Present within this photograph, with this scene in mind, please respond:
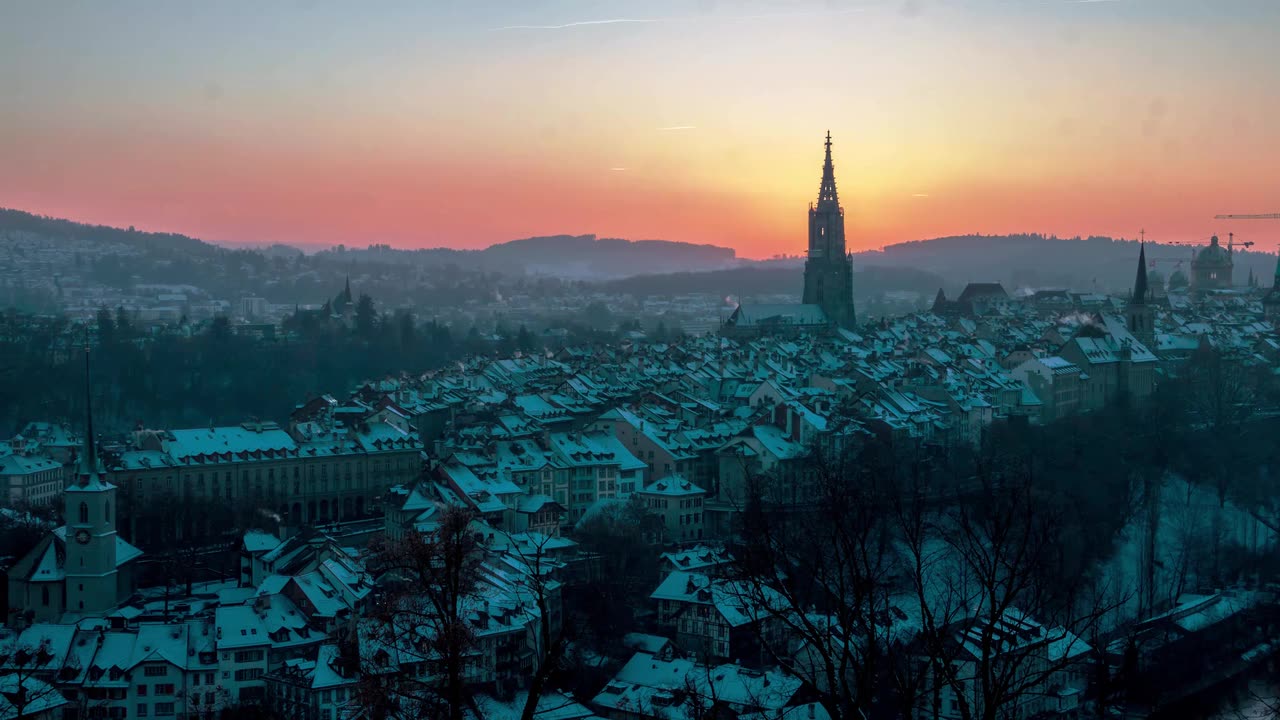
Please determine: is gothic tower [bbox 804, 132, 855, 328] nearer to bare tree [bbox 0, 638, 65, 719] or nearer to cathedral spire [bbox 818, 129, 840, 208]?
cathedral spire [bbox 818, 129, 840, 208]

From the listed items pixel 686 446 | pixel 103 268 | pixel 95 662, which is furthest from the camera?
pixel 103 268

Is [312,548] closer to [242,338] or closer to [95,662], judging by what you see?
[95,662]

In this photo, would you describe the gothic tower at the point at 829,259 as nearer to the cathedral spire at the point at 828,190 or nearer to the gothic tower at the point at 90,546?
the cathedral spire at the point at 828,190

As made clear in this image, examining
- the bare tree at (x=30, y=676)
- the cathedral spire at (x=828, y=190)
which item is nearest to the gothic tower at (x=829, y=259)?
the cathedral spire at (x=828, y=190)

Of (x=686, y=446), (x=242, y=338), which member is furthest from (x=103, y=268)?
(x=686, y=446)

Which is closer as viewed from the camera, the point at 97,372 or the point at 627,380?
the point at 627,380

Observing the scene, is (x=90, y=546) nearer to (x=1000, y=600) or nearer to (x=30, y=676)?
(x=30, y=676)

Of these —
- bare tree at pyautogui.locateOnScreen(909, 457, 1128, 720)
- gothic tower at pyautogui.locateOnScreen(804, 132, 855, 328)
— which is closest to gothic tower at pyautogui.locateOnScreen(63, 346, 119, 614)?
bare tree at pyautogui.locateOnScreen(909, 457, 1128, 720)
